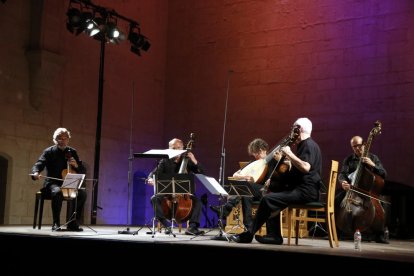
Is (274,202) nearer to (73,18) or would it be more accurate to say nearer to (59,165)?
(59,165)

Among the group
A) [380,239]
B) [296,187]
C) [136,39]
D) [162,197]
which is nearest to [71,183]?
[162,197]

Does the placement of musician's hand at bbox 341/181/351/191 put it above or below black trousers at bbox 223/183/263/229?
above

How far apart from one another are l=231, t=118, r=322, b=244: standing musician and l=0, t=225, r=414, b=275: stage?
0.27 metres

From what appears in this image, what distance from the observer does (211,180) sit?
5934 millimetres

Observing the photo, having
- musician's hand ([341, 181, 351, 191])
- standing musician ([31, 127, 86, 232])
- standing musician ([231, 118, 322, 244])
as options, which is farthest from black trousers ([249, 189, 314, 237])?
standing musician ([31, 127, 86, 232])

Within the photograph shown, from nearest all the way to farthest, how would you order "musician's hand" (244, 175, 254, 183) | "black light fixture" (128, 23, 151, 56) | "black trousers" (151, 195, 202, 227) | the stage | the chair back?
the stage
the chair back
"musician's hand" (244, 175, 254, 183)
"black trousers" (151, 195, 202, 227)
"black light fixture" (128, 23, 151, 56)

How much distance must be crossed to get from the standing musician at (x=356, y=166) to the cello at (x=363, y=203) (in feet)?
0.27

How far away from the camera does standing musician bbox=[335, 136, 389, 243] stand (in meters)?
7.20

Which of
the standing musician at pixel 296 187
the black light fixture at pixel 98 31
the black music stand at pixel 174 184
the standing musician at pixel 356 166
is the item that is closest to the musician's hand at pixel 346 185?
the standing musician at pixel 356 166

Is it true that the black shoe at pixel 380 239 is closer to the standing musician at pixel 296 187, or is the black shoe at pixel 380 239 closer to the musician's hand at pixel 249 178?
the musician's hand at pixel 249 178

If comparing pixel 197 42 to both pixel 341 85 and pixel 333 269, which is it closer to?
pixel 341 85

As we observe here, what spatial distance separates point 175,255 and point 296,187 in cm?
133

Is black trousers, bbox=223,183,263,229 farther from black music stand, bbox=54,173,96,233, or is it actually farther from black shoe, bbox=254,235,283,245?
black music stand, bbox=54,173,96,233

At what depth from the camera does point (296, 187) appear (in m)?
5.59
